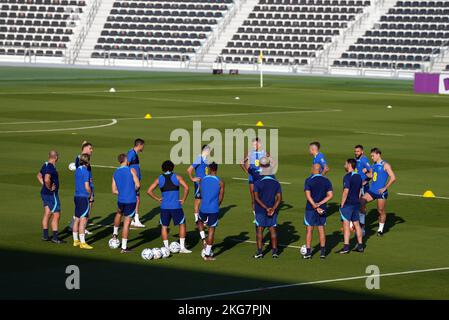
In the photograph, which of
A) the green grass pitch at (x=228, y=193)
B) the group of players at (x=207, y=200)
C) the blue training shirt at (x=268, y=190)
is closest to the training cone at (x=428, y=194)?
the green grass pitch at (x=228, y=193)

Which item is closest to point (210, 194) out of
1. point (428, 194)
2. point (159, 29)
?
point (428, 194)

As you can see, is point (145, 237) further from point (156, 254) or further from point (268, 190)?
point (268, 190)

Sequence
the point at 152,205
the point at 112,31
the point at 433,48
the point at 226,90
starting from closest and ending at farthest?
the point at 152,205
the point at 226,90
the point at 433,48
the point at 112,31

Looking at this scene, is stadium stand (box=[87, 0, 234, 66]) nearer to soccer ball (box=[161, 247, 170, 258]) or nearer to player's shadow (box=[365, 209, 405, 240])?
player's shadow (box=[365, 209, 405, 240])

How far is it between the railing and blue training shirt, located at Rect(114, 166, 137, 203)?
88.0 metres

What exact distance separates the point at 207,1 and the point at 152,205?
277 ft

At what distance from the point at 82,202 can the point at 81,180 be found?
0.42 m

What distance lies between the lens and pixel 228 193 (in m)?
28.9

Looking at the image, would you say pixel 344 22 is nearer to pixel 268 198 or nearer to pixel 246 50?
pixel 246 50

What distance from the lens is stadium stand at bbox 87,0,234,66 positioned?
105062 mm

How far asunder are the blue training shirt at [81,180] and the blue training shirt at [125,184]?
0.59 m
